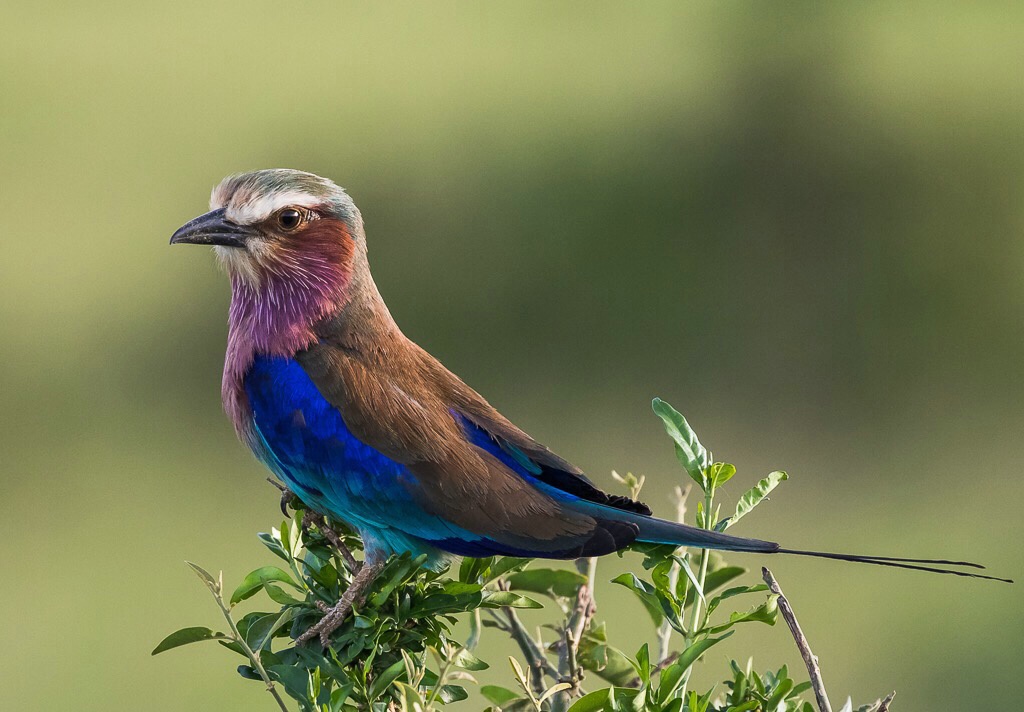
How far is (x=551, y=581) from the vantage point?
1623 millimetres

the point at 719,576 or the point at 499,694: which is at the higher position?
the point at 719,576

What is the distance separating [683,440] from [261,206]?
2.75 ft

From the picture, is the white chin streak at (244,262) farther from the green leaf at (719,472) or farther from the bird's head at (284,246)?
the green leaf at (719,472)

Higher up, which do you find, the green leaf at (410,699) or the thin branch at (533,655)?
the thin branch at (533,655)

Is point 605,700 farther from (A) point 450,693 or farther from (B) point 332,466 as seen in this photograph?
(B) point 332,466

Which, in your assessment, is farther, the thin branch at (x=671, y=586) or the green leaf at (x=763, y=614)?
the thin branch at (x=671, y=586)

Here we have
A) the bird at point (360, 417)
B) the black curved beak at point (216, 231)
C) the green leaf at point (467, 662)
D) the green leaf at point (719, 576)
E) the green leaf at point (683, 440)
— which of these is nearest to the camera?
the green leaf at point (467, 662)

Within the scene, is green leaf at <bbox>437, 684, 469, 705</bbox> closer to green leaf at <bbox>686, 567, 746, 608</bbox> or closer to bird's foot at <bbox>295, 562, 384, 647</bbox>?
bird's foot at <bbox>295, 562, 384, 647</bbox>

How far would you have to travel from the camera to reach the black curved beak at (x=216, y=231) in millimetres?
1980

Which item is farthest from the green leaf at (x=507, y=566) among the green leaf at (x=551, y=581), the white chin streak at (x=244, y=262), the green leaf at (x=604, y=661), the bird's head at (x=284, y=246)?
the white chin streak at (x=244, y=262)

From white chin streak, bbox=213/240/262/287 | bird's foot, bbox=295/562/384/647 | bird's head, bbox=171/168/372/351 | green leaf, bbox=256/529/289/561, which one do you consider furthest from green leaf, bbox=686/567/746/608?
white chin streak, bbox=213/240/262/287

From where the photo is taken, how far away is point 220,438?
6.55 metres

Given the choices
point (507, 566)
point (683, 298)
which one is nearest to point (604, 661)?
point (507, 566)

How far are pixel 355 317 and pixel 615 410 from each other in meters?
4.38
